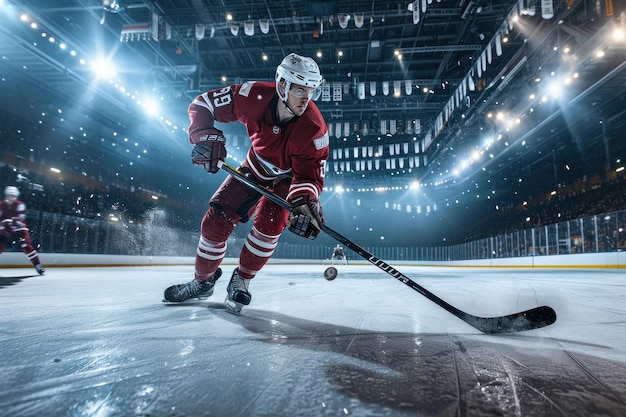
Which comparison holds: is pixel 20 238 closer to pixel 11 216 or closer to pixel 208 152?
pixel 11 216

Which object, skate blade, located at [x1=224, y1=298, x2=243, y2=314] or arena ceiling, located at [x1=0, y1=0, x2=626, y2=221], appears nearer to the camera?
skate blade, located at [x1=224, y1=298, x2=243, y2=314]

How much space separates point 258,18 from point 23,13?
5.92 meters

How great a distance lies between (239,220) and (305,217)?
65 centimetres

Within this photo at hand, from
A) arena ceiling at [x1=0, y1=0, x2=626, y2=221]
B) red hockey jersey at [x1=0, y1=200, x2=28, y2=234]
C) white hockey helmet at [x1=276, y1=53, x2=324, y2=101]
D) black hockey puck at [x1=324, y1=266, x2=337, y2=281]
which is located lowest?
black hockey puck at [x1=324, y1=266, x2=337, y2=281]

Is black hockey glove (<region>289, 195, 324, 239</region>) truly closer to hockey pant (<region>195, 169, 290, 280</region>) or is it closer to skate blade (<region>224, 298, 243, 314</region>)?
hockey pant (<region>195, 169, 290, 280</region>)

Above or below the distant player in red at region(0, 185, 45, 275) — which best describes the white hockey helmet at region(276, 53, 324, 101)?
above

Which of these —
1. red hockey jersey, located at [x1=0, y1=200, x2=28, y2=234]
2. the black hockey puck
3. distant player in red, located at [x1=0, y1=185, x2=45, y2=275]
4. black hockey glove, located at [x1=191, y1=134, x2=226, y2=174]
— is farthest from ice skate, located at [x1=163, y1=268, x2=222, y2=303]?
red hockey jersey, located at [x1=0, y1=200, x2=28, y2=234]

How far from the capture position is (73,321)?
61.8 inches

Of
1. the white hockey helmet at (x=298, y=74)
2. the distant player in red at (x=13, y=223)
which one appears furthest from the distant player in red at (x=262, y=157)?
the distant player in red at (x=13, y=223)

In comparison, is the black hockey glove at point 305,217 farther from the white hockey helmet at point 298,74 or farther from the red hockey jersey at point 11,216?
the red hockey jersey at point 11,216

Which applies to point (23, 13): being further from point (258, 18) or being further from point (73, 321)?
point (73, 321)

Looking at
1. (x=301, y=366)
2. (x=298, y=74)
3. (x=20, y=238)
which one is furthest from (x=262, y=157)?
(x=20, y=238)

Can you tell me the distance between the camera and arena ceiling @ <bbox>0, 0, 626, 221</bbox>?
338 inches

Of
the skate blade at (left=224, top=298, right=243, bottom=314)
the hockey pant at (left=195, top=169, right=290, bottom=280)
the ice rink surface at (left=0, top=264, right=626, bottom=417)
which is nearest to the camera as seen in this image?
the ice rink surface at (left=0, top=264, right=626, bottom=417)
